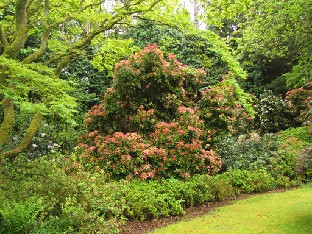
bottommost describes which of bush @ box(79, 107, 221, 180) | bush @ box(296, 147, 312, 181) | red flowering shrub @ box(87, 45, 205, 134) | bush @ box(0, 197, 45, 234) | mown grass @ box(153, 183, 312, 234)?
mown grass @ box(153, 183, 312, 234)

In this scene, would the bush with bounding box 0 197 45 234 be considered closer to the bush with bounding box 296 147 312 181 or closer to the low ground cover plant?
the low ground cover plant

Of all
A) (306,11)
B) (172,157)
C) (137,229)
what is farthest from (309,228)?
(306,11)

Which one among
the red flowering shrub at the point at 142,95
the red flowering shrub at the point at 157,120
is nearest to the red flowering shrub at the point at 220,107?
the red flowering shrub at the point at 157,120

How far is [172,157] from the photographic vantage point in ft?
30.5

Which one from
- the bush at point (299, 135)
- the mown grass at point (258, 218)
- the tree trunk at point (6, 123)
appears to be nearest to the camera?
the mown grass at point (258, 218)

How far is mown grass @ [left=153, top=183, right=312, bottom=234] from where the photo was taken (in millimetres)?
6395

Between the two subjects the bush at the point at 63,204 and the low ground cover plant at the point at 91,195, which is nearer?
the bush at the point at 63,204

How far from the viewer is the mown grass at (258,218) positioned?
6.39m

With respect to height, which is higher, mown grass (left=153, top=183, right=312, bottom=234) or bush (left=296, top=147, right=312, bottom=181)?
bush (left=296, top=147, right=312, bottom=181)

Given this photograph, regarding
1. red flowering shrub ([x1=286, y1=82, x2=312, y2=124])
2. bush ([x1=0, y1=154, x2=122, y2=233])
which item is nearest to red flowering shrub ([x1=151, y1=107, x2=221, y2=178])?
bush ([x1=0, y1=154, x2=122, y2=233])

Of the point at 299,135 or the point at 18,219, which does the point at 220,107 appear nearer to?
the point at 299,135

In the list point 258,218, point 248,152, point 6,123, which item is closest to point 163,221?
point 258,218

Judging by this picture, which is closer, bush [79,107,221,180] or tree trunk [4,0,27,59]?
tree trunk [4,0,27,59]

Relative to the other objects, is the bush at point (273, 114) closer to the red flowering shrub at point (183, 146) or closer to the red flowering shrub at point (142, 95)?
the red flowering shrub at point (142, 95)
